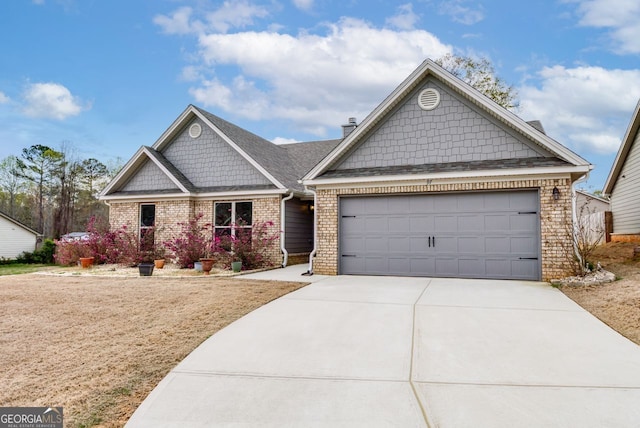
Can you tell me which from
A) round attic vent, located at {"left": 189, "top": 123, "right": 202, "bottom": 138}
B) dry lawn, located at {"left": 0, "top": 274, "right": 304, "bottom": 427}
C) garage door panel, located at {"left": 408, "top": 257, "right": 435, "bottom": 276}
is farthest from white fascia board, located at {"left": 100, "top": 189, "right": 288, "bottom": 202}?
garage door panel, located at {"left": 408, "top": 257, "right": 435, "bottom": 276}

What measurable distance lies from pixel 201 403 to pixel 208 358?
1109mm

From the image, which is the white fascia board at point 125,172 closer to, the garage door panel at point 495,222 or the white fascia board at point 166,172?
the white fascia board at point 166,172

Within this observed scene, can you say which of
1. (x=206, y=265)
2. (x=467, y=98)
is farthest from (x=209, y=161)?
(x=467, y=98)

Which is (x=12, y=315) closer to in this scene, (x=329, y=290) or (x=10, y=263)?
(x=329, y=290)

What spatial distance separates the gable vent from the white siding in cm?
2126

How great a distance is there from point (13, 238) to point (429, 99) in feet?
70.8

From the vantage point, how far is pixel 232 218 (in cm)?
1481

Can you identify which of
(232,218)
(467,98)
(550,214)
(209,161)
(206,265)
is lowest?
(206,265)

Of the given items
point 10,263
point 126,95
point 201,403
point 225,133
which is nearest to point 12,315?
point 201,403

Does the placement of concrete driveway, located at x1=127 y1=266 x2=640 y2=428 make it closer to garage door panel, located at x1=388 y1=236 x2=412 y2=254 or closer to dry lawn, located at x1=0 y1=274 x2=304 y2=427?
dry lawn, located at x1=0 y1=274 x2=304 y2=427

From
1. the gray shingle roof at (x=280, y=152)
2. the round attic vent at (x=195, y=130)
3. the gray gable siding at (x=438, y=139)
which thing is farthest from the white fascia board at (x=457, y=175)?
the round attic vent at (x=195, y=130)

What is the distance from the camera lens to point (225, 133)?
15172 mm

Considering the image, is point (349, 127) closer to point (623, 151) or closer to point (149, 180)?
point (149, 180)

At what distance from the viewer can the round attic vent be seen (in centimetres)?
1583
